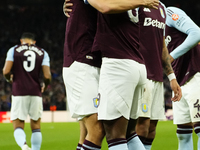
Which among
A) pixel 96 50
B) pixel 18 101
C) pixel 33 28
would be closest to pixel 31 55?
pixel 18 101

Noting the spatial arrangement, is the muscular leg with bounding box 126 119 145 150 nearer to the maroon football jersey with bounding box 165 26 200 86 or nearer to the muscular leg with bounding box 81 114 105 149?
the muscular leg with bounding box 81 114 105 149

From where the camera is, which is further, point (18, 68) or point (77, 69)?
point (18, 68)


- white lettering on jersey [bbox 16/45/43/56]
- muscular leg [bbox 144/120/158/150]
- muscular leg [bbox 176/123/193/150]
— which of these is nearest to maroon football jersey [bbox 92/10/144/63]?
muscular leg [bbox 144/120/158/150]

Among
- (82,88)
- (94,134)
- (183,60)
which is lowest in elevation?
(94,134)

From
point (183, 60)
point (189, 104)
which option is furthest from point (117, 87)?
point (183, 60)

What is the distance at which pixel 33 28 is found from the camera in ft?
84.3

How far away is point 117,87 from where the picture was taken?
241 centimetres

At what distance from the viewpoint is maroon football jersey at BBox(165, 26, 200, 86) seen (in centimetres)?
404

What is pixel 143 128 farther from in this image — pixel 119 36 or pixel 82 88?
pixel 119 36

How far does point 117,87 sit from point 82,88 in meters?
0.45

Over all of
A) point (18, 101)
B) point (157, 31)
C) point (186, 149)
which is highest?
point (157, 31)

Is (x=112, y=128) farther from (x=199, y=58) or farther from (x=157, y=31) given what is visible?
(x=199, y=58)

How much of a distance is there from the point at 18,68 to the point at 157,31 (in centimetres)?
260

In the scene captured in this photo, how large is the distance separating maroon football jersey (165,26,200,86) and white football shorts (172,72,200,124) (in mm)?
70
